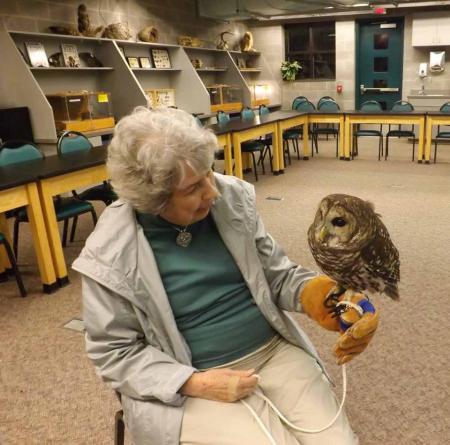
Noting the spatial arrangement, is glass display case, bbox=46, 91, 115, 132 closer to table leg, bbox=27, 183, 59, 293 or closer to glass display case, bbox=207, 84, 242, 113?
glass display case, bbox=207, 84, 242, 113

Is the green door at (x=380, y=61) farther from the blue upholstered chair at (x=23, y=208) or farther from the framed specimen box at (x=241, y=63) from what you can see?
the blue upholstered chair at (x=23, y=208)

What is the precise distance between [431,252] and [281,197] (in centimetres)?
180

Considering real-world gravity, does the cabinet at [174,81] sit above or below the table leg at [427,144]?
above

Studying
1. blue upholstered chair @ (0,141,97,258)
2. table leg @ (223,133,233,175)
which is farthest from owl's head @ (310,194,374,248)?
table leg @ (223,133,233,175)

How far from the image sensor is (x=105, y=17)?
5.85 metres

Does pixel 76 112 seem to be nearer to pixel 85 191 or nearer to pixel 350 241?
pixel 85 191

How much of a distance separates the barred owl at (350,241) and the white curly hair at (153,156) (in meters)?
0.33

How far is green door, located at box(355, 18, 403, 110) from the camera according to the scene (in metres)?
8.06

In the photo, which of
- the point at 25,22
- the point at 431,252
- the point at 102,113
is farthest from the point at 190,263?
the point at 102,113

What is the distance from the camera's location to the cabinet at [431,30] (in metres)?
7.29

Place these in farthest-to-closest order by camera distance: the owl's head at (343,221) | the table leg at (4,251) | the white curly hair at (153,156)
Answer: the table leg at (4,251) → the white curly hair at (153,156) → the owl's head at (343,221)

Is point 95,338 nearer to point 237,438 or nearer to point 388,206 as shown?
point 237,438

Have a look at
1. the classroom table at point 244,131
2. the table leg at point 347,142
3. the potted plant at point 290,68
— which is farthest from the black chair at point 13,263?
the potted plant at point 290,68

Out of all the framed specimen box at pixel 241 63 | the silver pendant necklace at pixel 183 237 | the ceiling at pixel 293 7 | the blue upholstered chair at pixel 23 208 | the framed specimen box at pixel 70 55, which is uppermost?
the ceiling at pixel 293 7
